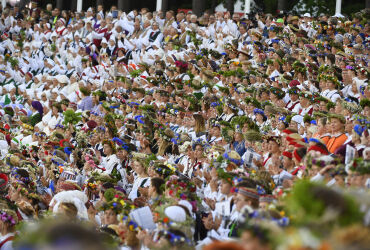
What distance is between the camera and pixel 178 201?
6184mm

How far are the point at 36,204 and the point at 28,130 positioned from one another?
5993 mm

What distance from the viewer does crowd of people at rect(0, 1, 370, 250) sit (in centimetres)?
422

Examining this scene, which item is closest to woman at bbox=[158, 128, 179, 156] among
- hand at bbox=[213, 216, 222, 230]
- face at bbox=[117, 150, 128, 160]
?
face at bbox=[117, 150, 128, 160]

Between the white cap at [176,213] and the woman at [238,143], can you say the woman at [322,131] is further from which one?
the white cap at [176,213]

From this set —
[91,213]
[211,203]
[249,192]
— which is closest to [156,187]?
[211,203]

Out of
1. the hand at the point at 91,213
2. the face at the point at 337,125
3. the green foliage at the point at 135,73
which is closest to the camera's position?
the hand at the point at 91,213

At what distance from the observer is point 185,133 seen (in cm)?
1023

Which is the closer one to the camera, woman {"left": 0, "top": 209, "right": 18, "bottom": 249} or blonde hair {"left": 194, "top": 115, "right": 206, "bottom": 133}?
woman {"left": 0, "top": 209, "right": 18, "bottom": 249}

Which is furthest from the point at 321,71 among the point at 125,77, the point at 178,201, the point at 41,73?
the point at 41,73

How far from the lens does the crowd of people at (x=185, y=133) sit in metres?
4.22

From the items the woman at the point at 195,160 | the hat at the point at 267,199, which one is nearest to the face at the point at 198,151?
the woman at the point at 195,160

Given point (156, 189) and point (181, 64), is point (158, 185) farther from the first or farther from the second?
point (181, 64)

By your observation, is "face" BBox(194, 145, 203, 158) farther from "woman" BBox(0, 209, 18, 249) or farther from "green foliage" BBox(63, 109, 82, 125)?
"green foliage" BBox(63, 109, 82, 125)

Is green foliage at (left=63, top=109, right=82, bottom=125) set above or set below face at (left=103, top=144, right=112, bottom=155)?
below
